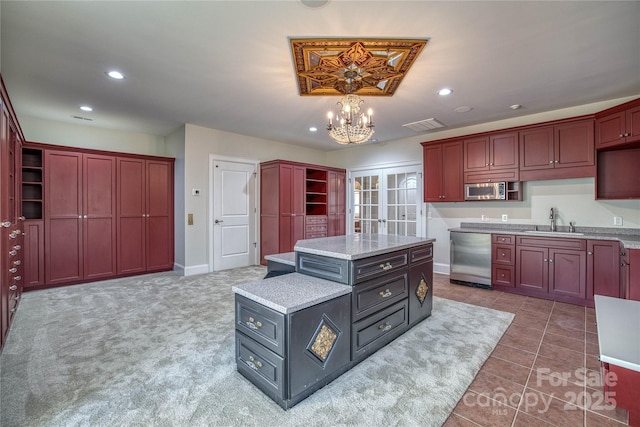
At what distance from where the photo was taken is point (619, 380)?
1282 mm

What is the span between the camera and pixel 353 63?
260 cm

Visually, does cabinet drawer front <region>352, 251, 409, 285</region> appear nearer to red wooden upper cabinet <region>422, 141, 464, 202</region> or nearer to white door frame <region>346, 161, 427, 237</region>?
red wooden upper cabinet <region>422, 141, 464, 202</region>

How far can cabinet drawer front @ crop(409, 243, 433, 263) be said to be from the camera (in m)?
2.76

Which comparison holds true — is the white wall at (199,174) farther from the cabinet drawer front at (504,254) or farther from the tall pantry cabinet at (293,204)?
the cabinet drawer front at (504,254)

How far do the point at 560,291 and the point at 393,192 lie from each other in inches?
125

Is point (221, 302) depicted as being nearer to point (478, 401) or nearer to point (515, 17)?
point (478, 401)

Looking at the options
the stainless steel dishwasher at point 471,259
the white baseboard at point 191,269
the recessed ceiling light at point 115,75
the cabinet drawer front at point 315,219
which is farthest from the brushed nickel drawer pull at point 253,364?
A: the cabinet drawer front at point 315,219

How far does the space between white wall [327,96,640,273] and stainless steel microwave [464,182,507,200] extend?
33 cm

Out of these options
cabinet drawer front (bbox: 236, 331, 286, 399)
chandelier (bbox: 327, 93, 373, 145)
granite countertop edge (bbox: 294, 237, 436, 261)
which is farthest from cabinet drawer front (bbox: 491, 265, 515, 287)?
cabinet drawer front (bbox: 236, 331, 286, 399)

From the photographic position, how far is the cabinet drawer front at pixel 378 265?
2.13 meters

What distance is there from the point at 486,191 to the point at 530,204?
65cm

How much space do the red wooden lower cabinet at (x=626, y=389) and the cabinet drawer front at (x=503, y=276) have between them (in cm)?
296

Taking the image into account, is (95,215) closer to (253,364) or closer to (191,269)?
(191,269)


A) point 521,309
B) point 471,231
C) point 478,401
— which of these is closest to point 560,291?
point 521,309
